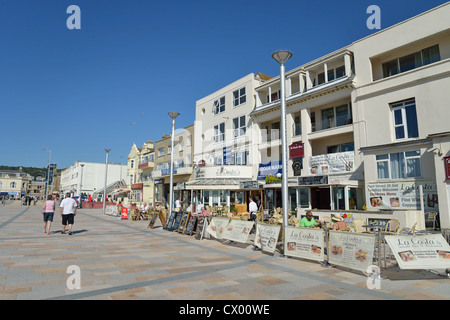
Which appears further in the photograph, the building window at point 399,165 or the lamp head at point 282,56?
the building window at point 399,165

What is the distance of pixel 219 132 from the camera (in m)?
31.8

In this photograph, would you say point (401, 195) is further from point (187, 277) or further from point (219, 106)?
point (219, 106)

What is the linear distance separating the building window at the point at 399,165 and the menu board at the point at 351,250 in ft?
37.3

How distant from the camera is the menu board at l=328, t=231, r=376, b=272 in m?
6.80

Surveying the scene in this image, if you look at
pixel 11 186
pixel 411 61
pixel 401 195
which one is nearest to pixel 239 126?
pixel 411 61

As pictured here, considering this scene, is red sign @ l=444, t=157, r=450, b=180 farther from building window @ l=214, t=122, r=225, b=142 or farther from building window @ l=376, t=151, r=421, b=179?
building window @ l=214, t=122, r=225, b=142

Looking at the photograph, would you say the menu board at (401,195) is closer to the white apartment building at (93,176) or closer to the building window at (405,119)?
the building window at (405,119)

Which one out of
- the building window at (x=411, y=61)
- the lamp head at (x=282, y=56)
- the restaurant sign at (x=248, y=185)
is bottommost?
the restaurant sign at (x=248, y=185)

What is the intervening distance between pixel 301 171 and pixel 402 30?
11.2 m

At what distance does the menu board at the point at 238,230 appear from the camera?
11.2 meters

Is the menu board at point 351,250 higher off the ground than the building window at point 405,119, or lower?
lower

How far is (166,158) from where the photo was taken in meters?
41.4

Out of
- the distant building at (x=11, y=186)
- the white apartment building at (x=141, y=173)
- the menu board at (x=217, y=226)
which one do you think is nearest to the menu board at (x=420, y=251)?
the menu board at (x=217, y=226)
